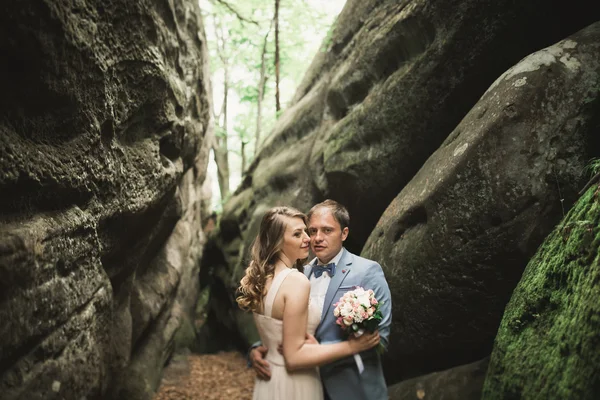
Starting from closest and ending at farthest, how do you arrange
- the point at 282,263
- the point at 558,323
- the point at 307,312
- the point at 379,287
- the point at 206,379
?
1. the point at 558,323
2. the point at 307,312
3. the point at 282,263
4. the point at 379,287
5. the point at 206,379

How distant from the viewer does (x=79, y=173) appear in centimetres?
402

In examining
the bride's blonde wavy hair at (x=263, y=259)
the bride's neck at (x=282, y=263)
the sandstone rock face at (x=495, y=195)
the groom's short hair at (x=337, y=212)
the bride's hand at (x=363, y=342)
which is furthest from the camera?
the sandstone rock face at (x=495, y=195)

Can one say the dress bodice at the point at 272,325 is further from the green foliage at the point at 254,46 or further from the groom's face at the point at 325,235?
the green foliage at the point at 254,46

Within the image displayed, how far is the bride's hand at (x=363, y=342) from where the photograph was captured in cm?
322

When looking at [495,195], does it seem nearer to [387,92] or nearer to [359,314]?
[359,314]

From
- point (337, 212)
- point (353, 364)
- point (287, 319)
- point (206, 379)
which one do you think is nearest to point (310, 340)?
point (287, 319)

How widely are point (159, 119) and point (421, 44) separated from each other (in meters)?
4.42

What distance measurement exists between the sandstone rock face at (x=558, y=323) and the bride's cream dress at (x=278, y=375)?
1642 millimetres

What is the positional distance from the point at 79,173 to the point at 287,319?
2.58 m

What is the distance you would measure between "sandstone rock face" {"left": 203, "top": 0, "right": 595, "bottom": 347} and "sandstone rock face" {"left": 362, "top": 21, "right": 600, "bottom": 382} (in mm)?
974

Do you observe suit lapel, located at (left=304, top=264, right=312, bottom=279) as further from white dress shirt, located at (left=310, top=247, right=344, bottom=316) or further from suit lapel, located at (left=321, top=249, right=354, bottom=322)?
suit lapel, located at (left=321, top=249, right=354, bottom=322)

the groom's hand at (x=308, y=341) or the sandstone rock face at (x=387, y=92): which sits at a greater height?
the sandstone rock face at (x=387, y=92)

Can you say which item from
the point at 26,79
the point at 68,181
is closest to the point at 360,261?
the point at 68,181

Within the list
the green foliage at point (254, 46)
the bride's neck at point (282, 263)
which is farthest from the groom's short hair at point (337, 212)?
the green foliage at point (254, 46)
